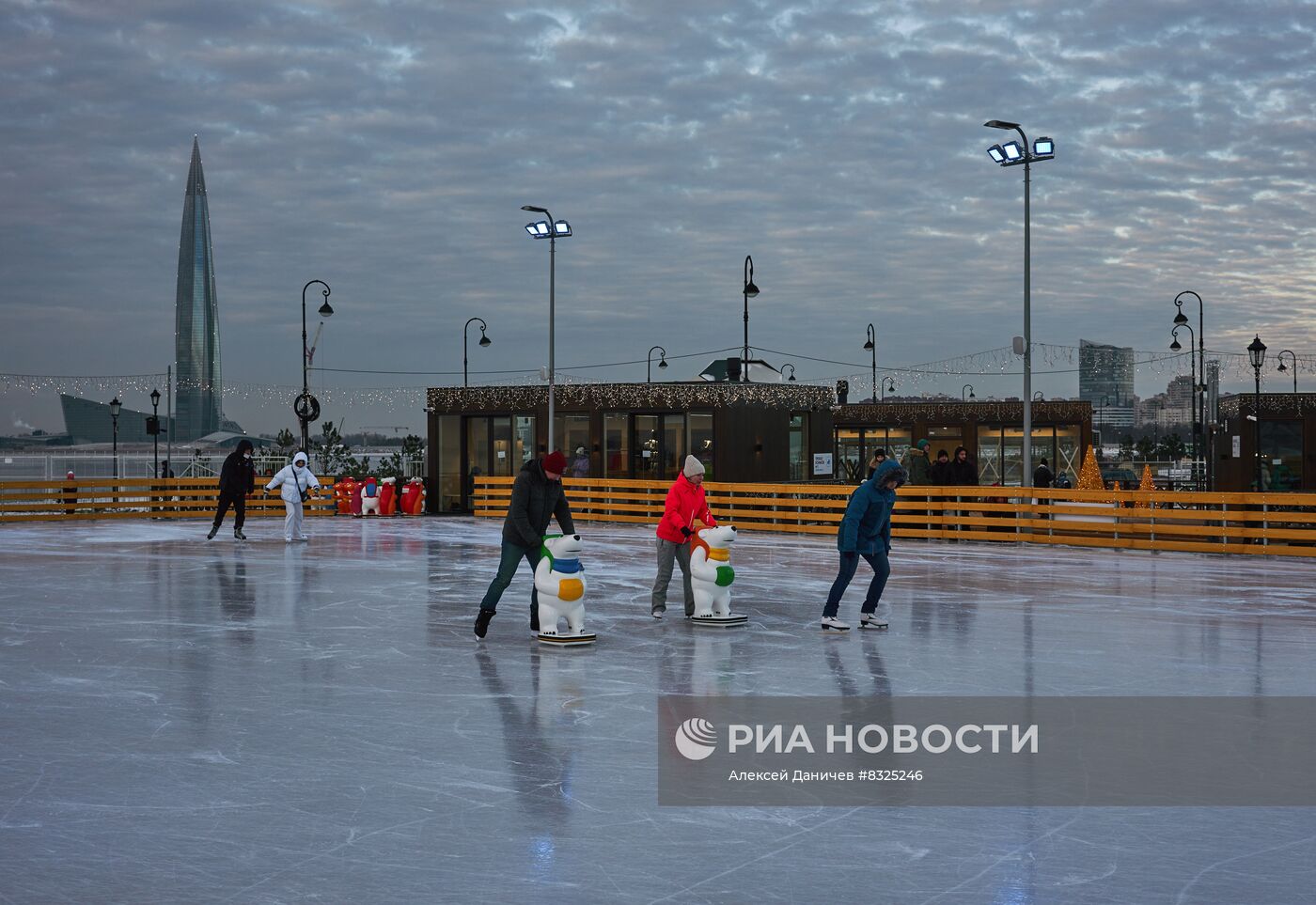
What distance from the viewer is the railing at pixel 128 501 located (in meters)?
32.0

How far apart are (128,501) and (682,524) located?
24355mm

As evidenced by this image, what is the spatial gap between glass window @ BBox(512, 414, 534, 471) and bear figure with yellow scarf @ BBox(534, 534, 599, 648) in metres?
22.9

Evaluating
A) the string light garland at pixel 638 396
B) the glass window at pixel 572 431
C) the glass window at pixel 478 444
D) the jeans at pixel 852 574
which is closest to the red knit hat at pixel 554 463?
the jeans at pixel 852 574

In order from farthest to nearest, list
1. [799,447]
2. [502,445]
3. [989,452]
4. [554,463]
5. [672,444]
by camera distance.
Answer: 1. [989,452]
2. [502,445]
3. [799,447]
4. [672,444]
5. [554,463]

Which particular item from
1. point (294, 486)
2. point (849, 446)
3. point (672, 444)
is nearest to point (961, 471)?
point (672, 444)

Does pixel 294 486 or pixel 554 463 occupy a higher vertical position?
pixel 554 463

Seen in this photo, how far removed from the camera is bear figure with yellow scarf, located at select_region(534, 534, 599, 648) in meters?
10.9

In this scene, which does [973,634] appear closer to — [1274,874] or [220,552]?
[1274,874]

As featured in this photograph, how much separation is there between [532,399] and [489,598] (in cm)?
2263

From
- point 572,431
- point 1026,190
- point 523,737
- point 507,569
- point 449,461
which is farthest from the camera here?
point 449,461

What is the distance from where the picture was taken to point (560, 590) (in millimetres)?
10891

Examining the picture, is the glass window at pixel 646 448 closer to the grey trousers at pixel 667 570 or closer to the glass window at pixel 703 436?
the glass window at pixel 703 436

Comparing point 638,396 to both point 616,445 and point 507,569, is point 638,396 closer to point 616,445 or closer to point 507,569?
point 616,445

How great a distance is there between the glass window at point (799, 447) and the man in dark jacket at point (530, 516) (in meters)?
21.2
